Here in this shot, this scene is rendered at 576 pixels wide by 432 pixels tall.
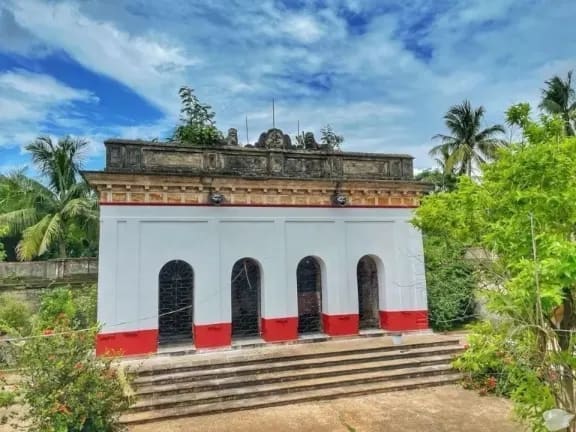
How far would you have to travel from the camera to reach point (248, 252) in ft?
37.4

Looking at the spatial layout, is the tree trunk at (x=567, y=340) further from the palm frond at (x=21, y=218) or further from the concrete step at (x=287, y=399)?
the palm frond at (x=21, y=218)

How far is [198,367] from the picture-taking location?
372 inches

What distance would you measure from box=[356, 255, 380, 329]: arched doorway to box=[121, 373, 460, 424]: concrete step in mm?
3246

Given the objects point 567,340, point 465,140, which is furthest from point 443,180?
point 567,340

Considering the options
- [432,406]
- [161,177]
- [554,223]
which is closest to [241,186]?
[161,177]

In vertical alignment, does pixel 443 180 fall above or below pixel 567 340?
above

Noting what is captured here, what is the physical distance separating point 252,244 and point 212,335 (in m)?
2.66

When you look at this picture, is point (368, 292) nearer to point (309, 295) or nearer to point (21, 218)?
point (309, 295)

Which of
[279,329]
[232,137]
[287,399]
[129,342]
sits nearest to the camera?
[287,399]

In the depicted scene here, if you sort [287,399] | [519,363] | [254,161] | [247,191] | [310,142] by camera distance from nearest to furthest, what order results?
1. [519,363]
2. [287,399]
3. [247,191]
4. [254,161]
5. [310,142]

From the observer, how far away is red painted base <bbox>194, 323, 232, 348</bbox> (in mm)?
10594

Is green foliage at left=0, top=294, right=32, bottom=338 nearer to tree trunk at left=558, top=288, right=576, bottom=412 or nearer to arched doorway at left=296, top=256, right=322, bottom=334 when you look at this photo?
arched doorway at left=296, top=256, right=322, bottom=334

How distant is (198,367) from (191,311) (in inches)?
101

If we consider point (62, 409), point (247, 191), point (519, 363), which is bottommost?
point (62, 409)
